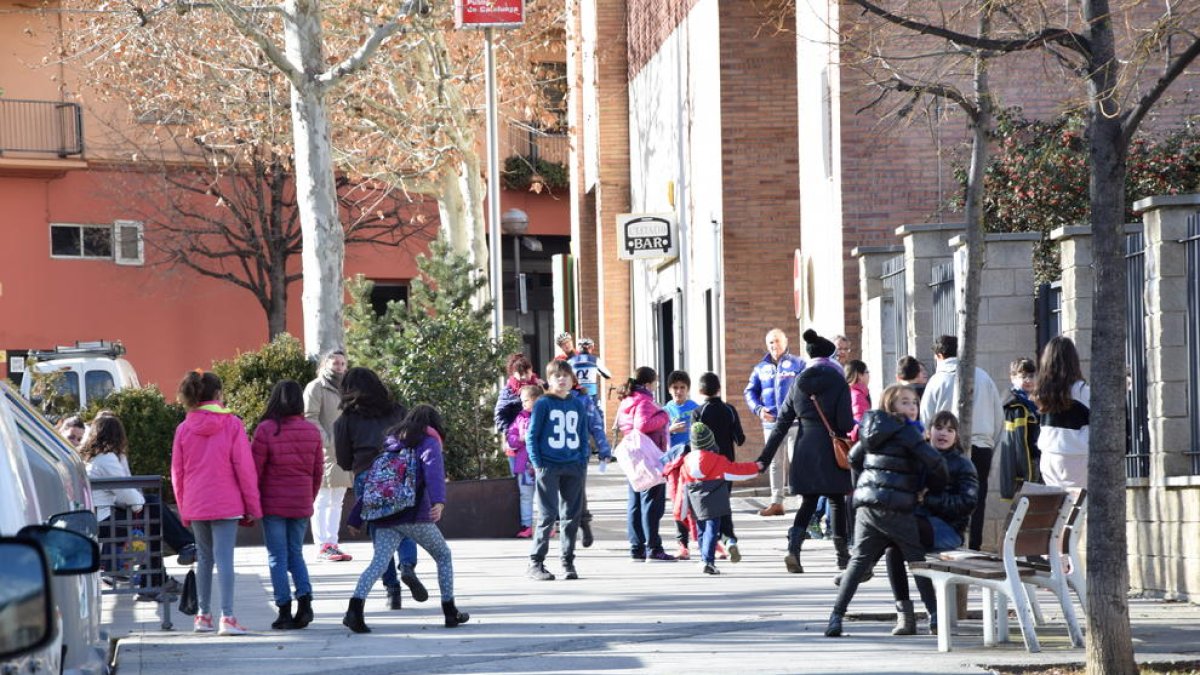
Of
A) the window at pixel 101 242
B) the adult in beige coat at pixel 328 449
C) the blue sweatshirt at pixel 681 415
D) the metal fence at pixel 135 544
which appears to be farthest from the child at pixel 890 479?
the window at pixel 101 242

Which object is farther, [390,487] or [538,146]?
[538,146]

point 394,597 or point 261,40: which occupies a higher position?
point 261,40

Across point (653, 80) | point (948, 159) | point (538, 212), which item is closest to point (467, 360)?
point (948, 159)

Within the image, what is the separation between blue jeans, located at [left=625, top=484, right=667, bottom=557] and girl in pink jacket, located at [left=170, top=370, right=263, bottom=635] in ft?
15.5

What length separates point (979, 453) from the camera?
1385 centimetres

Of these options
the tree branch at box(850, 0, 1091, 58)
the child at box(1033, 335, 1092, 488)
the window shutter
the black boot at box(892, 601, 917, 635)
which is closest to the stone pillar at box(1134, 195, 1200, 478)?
the child at box(1033, 335, 1092, 488)

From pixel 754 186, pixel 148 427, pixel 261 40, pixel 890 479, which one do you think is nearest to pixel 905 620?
pixel 890 479

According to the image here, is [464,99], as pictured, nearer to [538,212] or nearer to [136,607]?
[538,212]

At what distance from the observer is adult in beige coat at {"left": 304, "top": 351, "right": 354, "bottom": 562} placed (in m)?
16.9

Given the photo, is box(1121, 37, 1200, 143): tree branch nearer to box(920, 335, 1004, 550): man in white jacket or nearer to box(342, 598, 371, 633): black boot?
box(920, 335, 1004, 550): man in white jacket

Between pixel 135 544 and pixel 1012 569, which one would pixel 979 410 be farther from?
pixel 135 544

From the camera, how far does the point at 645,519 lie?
1634 cm

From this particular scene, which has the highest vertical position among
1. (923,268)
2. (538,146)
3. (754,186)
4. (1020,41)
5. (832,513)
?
(538,146)

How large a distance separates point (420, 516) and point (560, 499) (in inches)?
111
